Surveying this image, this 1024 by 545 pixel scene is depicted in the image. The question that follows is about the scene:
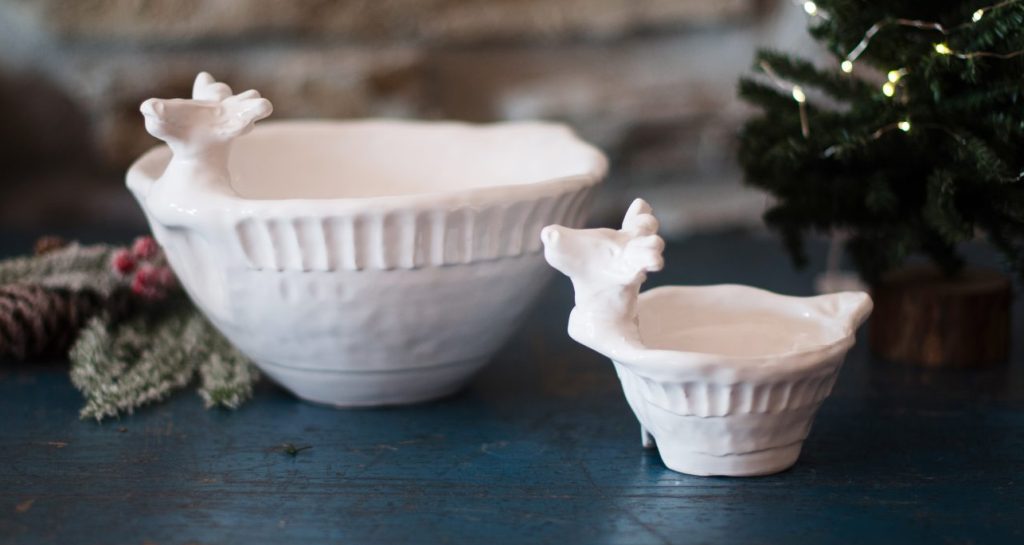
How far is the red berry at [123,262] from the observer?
0.93 meters

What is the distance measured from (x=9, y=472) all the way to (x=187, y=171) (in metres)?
0.21

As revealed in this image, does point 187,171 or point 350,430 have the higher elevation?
point 187,171

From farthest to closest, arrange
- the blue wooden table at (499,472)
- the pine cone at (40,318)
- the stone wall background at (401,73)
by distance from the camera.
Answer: the stone wall background at (401,73) → the pine cone at (40,318) → the blue wooden table at (499,472)

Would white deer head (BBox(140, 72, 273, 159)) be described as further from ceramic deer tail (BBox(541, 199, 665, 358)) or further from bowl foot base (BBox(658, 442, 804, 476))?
bowl foot base (BBox(658, 442, 804, 476))

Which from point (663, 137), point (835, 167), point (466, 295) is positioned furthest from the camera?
point (663, 137)

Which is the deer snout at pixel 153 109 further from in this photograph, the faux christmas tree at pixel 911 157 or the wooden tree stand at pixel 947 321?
the wooden tree stand at pixel 947 321

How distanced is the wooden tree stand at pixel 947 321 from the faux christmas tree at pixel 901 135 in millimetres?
21

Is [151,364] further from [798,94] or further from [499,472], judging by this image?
[798,94]

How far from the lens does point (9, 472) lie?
2.29 ft

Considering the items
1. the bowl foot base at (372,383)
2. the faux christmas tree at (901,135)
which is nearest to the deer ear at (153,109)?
the bowl foot base at (372,383)

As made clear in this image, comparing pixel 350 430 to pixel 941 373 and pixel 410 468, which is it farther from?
pixel 941 373

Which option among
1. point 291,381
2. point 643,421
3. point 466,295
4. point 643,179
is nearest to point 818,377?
point 643,421

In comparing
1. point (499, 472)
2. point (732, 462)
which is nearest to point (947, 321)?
point (732, 462)

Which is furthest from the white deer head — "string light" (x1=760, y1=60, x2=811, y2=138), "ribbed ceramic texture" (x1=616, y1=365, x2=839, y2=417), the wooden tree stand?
the wooden tree stand
